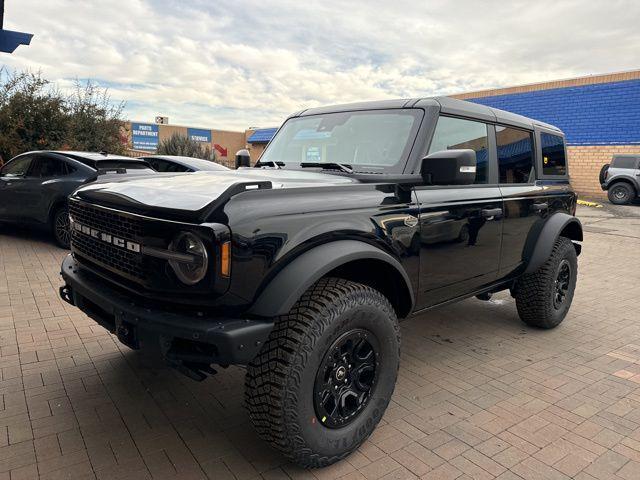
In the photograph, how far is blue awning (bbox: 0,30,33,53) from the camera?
339 inches

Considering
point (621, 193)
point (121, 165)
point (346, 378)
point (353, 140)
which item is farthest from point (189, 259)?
point (621, 193)

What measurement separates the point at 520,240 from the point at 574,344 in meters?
1.19

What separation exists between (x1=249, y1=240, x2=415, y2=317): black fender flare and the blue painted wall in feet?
68.0

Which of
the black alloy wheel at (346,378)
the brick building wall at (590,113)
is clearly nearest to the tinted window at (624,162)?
the brick building wall at (590,113)

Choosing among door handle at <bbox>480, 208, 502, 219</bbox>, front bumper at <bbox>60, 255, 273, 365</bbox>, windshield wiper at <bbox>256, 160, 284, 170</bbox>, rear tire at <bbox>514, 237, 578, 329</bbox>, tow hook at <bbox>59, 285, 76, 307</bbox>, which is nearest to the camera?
front bumper at <bbox>60, 255, 273, 365</bbox>

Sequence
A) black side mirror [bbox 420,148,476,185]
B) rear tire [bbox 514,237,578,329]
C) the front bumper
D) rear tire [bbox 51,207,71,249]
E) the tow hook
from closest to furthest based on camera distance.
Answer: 1. the front bumper
2. black side mirror [bbox 420,148,476,185]
3. the tow hook
4. rear tire [bbox 514,237,578,329]
5. rear tire [bbox 51,207,71,249]

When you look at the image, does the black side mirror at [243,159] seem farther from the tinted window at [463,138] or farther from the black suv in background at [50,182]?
the black suv in background at [50,182]

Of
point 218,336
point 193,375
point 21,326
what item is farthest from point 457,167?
point 21,326

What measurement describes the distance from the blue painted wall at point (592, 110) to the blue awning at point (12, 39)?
1963cm

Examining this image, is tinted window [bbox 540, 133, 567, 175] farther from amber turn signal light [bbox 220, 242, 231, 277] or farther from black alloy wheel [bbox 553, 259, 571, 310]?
amber turn signal light [bbox 220, 242, 231, 277]

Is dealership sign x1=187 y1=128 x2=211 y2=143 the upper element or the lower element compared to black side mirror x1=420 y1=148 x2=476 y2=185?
upper

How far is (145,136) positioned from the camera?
3559cm

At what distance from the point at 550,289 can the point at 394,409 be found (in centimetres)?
221

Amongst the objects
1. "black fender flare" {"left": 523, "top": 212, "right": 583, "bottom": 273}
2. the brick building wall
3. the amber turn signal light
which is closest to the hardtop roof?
"black fender flare" {"left": 523, "top": 212, "right": 583, "bottom": 273}
